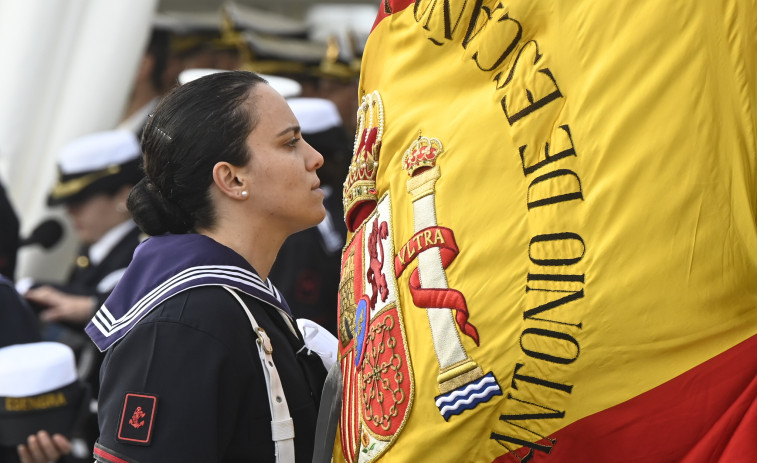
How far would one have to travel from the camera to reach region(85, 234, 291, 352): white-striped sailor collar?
6.18 feet

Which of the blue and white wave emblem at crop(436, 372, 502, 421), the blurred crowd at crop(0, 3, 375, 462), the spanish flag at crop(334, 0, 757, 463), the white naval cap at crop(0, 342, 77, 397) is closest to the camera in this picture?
the spanish flag at crop(334, 0, 757, 463)

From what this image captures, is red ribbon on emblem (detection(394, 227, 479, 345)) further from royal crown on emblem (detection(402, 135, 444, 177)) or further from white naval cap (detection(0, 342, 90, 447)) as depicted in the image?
white naval cap (detection(0, 342, 90, 447))

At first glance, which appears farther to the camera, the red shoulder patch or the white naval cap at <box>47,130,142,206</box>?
the white naval cap at <box>47,130,142,206</box>

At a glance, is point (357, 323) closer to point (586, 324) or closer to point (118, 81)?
point (586, 324)

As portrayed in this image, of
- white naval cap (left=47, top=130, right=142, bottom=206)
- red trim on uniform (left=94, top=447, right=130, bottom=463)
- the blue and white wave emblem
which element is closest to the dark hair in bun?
red trim on uniform (left=94, top=447, right=130, bottom=463)

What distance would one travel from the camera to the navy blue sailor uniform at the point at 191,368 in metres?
1.77

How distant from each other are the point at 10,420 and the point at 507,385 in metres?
1.66

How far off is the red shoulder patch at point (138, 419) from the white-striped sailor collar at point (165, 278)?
0.45 ft

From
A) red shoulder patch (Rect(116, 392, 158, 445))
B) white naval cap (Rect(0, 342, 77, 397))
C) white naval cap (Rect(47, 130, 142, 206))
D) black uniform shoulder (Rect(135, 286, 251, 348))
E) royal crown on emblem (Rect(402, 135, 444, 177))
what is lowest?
red shoulder patch (Rect(116, 392, 158, 445))

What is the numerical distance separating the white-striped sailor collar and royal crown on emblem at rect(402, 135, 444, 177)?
1.35 ft

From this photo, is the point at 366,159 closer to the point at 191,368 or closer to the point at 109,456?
the point at 191,368

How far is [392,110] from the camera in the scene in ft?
5.78

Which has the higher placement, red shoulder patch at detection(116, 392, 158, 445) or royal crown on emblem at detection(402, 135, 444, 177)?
royal crown on emblem at detection(402, 135, 444, 177)

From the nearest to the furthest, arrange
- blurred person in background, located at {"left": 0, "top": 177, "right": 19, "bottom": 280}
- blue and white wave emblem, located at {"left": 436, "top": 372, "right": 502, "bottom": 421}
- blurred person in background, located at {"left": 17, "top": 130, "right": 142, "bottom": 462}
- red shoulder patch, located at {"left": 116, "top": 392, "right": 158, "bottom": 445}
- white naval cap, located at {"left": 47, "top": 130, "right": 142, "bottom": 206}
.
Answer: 1. blue and white wave emblem, located at {"left": 436, "top": 372, "right": 502, "bottom": 421}
2. red shoulder patch, located at {"left": 116, "top": 392, "right": 158, "bottom": 445}
3. blurred person in background, located at {"left": 0, "top": 177, "right": 19, "bottom": 280}
4. blurred person in background, located at {"left": 17, "top": 130, "right": 142, "bottom": 462}
5. white naval cap, located at {"left": 47, "top": 130, "right": 142, "bottom": 206}
